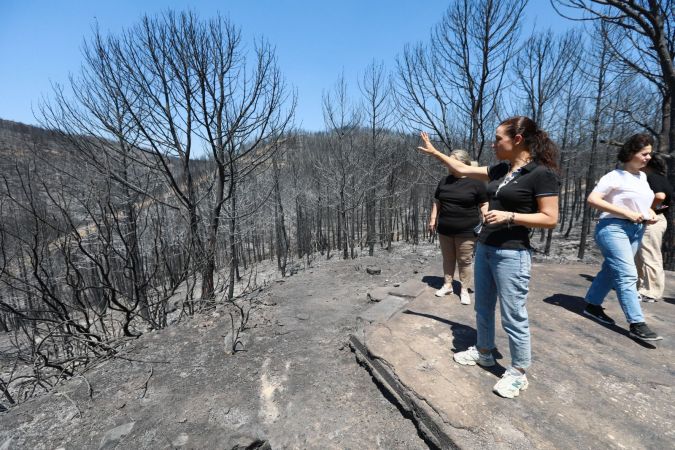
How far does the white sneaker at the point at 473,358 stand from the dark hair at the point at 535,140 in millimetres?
1416

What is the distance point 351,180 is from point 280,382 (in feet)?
34.0

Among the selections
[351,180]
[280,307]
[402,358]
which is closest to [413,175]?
[351,180]

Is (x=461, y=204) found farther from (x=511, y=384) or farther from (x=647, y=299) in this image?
(x=647, y=299)

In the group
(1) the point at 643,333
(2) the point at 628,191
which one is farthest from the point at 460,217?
(1) the point at 643,333

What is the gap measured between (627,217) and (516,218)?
70.0 inches

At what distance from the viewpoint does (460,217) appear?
11.3 ft

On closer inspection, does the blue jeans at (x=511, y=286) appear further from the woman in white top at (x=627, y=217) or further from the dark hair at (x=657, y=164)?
the dark hair at (x=657, y=164)

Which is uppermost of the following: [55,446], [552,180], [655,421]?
[552,180]

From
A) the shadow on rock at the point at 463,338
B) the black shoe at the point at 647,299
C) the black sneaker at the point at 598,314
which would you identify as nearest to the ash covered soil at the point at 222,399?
the shadow on rock at the point at 463,338

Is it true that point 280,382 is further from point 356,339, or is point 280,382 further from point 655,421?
point 655,421

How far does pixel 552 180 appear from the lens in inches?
68.1

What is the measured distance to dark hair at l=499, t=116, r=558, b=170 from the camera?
178 cm

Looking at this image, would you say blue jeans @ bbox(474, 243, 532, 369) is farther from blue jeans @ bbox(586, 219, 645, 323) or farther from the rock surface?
blue jeans @ bbox(586, 219, 645, 323)

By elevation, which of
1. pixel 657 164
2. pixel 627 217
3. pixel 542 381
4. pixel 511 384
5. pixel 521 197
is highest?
pixel 657 164
